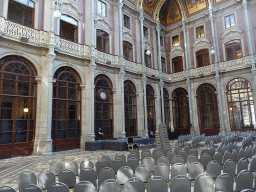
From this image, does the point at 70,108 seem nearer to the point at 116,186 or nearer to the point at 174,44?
the point at 116,186

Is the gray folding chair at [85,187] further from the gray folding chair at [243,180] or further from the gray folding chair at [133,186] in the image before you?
the gray folding chair at [243,180]

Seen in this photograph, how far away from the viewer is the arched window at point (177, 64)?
22.1 meters

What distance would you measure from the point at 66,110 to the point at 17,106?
2.95 m

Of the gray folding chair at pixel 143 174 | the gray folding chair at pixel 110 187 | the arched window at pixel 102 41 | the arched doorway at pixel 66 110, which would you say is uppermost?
the arched window at pixel 102 41

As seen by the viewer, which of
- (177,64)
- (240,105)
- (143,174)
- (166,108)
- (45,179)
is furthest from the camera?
(177,64)

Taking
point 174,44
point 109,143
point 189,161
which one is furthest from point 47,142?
point 174,44

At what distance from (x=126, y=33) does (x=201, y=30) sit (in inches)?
352

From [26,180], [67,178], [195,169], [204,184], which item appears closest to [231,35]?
[195,169]

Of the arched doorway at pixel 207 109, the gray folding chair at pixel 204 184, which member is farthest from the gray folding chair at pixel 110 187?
the arched doorway at pixel 207 109

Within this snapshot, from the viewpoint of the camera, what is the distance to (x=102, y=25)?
51.1 feet

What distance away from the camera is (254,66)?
1636 cm

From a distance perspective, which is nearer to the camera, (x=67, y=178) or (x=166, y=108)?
(x=67, y=178)

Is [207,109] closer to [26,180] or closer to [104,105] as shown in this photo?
[104,105]

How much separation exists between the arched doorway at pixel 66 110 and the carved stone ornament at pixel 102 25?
457cm
